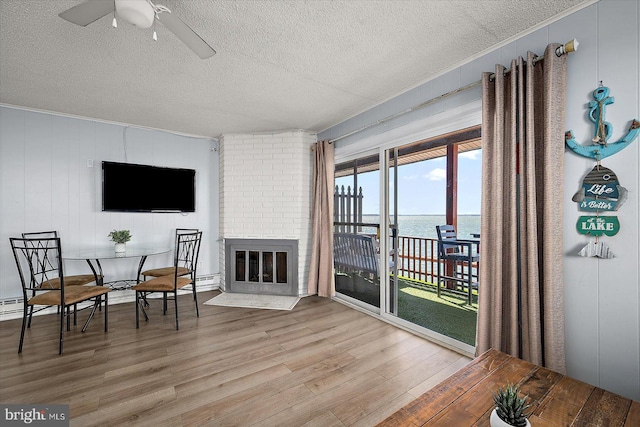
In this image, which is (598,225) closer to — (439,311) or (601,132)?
(601,132)

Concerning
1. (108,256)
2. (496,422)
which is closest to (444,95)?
(496,422)

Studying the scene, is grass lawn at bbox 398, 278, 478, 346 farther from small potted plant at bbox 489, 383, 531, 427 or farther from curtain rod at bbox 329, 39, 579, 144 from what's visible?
curtain rod at bbox 329, 39, 579, 144

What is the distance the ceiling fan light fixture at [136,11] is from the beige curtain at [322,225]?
110 inches

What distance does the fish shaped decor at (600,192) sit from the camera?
5.29 feet

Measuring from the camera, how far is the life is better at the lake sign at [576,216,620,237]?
5.35 ft

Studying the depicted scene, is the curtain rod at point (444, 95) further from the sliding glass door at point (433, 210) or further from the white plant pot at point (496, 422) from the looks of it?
the white plant pot at point (496, 422)

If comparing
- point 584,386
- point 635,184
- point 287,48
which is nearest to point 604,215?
point 635,184

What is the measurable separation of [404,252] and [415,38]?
352 centimetres

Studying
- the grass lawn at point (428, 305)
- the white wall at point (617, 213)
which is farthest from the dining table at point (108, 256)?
the white wall at point (617, 213)

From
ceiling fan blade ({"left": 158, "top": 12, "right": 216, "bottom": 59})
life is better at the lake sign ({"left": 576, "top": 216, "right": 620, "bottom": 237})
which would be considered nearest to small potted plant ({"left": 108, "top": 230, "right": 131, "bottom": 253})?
ceiling fan blade ({"left": 158, "top": 12, "right": 216, "bottom": 59})

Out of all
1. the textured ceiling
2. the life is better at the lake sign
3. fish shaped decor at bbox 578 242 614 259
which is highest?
the textured ceiling

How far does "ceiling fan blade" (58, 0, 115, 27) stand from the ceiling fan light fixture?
92 mm

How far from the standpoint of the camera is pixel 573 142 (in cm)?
178

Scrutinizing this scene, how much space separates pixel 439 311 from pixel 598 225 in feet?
6.92
